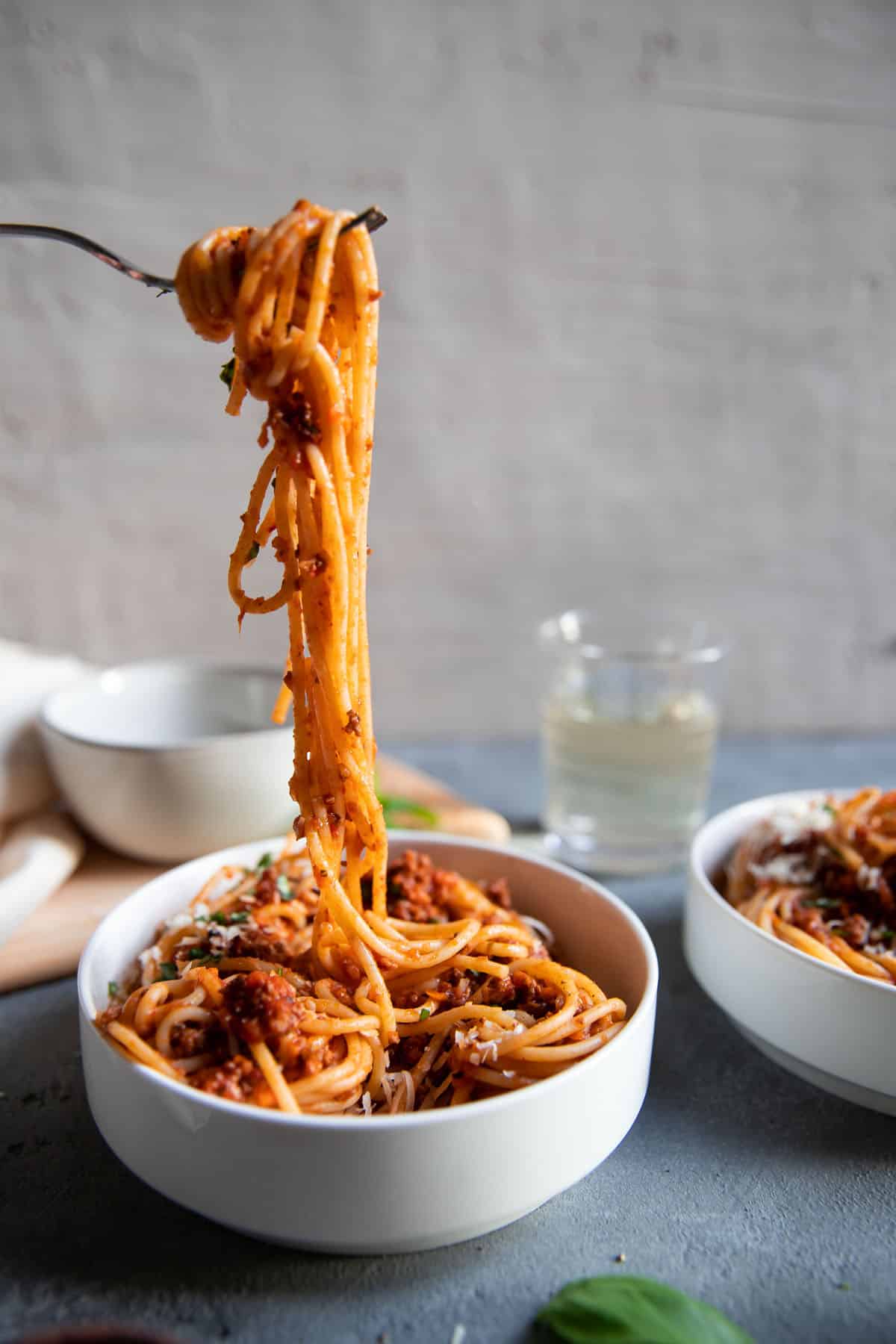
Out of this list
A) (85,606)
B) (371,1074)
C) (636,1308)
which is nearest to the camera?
(636,1308)

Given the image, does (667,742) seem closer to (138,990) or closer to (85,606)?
(138,990)

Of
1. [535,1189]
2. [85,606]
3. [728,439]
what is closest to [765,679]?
[728,439]

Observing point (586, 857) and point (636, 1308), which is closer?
point (636, 1308)

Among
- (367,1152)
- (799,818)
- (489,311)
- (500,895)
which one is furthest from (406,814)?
(489,311)

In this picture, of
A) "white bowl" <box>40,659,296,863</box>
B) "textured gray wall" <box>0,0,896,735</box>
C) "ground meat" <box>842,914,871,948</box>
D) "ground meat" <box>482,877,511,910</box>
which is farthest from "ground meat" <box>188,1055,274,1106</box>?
"textured gray wall" <box>0,0,896,735</box>

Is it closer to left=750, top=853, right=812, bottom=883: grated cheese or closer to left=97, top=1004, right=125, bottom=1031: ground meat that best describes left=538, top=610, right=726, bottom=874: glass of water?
left=750, top=853, right=812, bottom=883: grated cheese

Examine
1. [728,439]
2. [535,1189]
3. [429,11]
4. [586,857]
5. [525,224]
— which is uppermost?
[429,11]

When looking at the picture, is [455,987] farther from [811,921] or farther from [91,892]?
[91,892]
